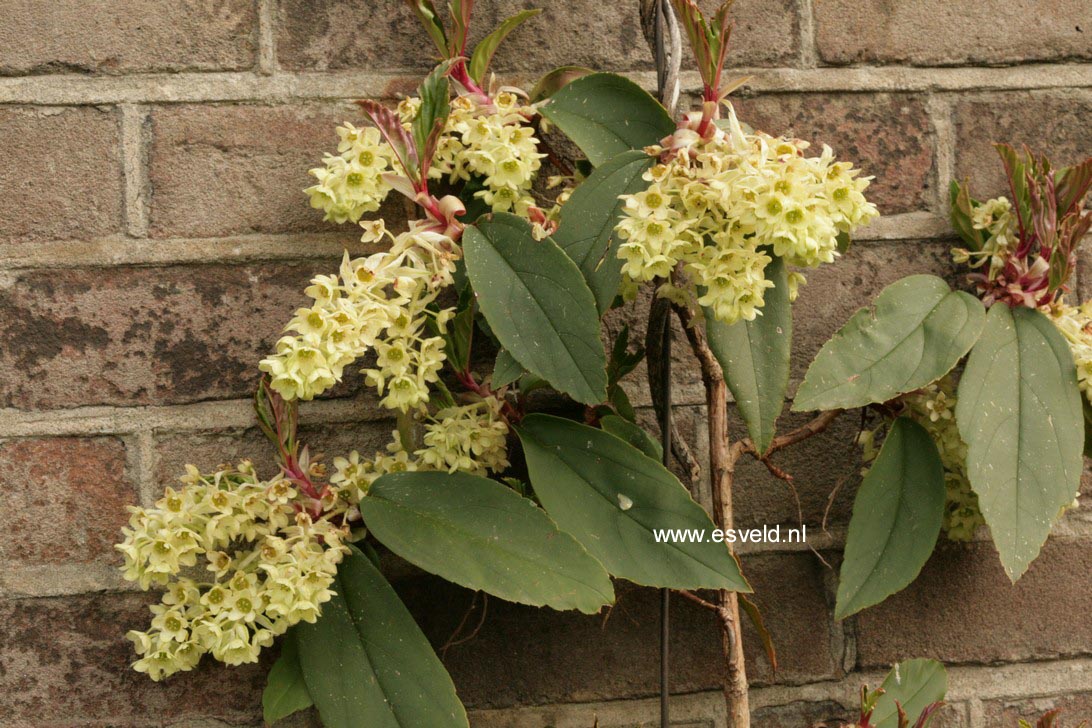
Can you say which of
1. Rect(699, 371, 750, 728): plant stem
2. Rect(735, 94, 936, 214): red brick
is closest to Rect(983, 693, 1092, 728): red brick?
Rect(699, 371, 750, 728): plant stem

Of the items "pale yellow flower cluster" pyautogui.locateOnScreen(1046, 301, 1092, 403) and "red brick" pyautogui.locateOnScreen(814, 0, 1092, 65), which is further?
"red brick" pyautogui.locateOnScreen(814, 0, 1092, 65)

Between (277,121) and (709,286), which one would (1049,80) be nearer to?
(709,286)

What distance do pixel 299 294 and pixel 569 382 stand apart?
0.37 m

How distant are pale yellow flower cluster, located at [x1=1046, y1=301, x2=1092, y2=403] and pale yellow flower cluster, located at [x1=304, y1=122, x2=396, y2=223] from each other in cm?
65

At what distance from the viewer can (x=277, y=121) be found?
992mm

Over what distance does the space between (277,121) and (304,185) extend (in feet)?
0.23

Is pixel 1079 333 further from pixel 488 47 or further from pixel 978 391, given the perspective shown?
pixel 488 47

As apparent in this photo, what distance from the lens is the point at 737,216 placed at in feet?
2.37

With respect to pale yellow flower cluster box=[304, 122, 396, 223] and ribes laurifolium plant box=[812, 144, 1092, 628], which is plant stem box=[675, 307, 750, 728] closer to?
ribes laurifolium plant box=[812, 144, 1092, 628]

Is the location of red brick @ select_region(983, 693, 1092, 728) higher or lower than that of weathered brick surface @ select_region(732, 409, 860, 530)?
lower

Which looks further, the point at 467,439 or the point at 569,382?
the point at 467,439

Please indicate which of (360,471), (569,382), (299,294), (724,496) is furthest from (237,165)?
(724,496)

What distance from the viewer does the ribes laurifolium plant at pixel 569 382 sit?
75 centimetres

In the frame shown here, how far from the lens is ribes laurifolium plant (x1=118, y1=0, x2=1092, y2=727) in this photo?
2.48 feet
